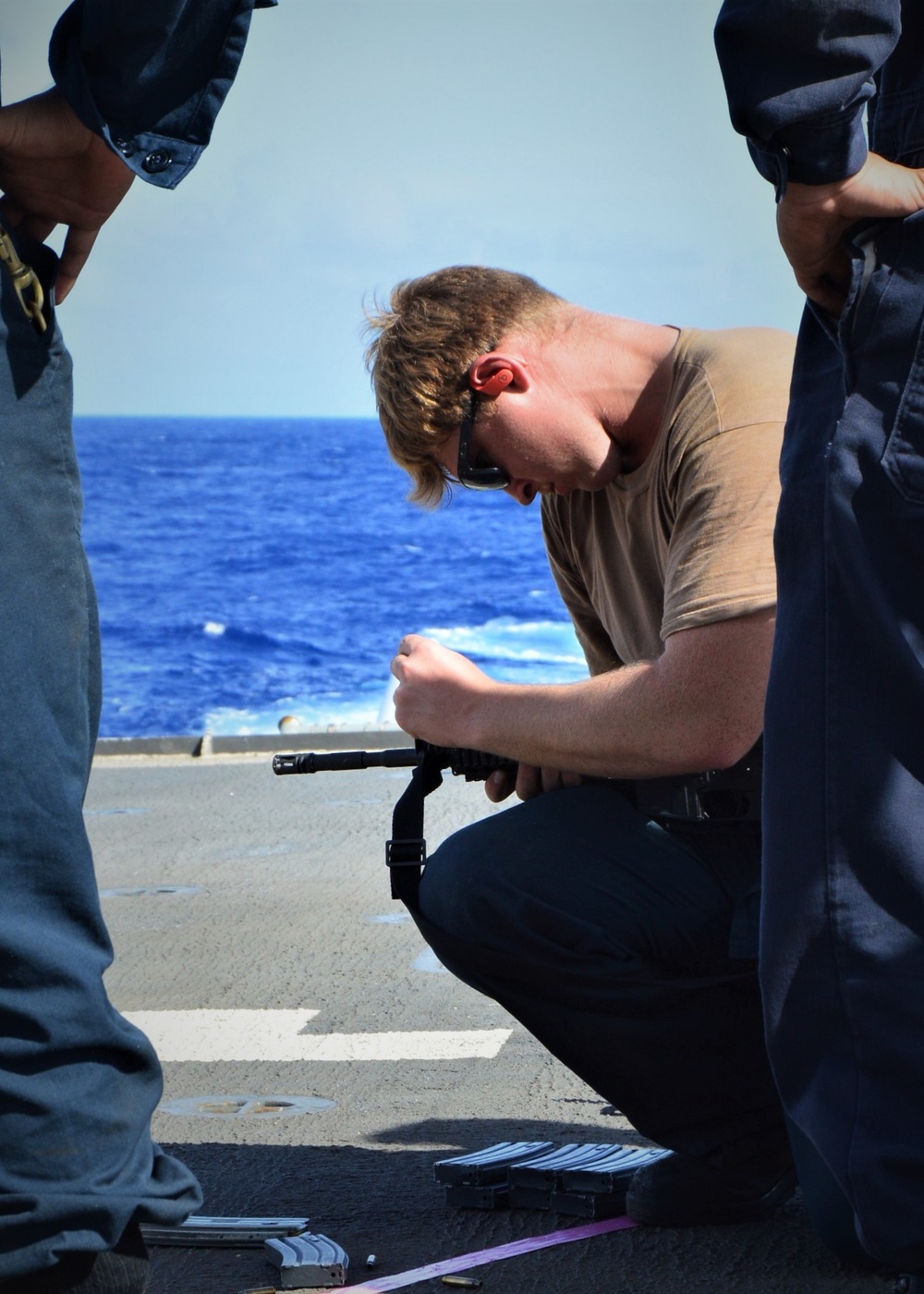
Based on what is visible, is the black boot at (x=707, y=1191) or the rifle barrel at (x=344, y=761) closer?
the black boot at (x=707, y=1191)

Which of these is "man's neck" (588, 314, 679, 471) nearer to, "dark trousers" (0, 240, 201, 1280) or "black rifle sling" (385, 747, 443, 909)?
"black rifle sling" (385, 747, 443, 909)

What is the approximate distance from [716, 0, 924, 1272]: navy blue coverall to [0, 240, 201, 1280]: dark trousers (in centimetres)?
83

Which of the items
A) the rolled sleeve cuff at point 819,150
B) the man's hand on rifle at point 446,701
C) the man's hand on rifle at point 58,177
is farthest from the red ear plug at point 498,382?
the rolled sleeve cuff at point 819,150

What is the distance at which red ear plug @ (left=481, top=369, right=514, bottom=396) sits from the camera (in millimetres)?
2949

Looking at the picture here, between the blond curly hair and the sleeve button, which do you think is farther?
the blond curly hair

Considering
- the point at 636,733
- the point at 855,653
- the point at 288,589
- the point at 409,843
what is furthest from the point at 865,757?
the point at 288,589

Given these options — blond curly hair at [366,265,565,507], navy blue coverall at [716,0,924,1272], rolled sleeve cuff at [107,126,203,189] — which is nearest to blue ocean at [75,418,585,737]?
blond curly hair at [366,265,565,507]

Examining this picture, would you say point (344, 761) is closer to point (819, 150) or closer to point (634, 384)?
point (634, 384)

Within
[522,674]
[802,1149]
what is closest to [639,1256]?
[802,1149]

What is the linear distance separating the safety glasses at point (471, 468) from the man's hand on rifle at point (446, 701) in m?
0.33

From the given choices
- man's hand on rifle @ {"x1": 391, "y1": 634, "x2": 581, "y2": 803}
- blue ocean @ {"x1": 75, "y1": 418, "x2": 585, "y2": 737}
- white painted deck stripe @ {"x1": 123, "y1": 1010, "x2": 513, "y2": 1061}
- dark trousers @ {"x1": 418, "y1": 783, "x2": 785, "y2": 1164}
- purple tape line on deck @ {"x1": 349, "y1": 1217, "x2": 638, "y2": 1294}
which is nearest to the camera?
purple tape line on deck @ {"x1": 349, "y1": 1217, "x2": 638, "y2": 1294}

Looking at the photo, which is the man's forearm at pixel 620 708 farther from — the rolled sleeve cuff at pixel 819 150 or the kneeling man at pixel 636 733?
the rolled sleeve cuff at pixel 819 150

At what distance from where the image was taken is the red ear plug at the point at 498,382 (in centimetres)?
295

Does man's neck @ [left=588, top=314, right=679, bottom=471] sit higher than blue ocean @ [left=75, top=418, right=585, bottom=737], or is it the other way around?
man's neck @ [left=588, top=314, right=679, bottom=471]
